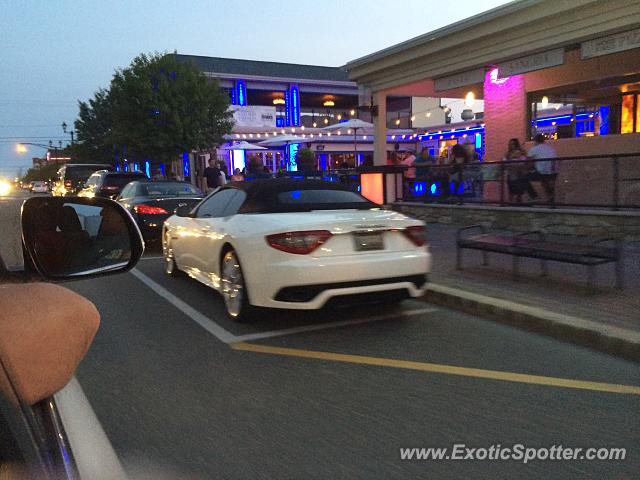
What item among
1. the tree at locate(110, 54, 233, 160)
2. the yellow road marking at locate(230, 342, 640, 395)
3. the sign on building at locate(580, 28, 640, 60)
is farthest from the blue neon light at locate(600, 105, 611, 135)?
the tree at locate(110, 54, 233, 160)

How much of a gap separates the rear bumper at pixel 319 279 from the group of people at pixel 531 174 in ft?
18.4

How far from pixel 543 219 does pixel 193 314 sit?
6.96 metres

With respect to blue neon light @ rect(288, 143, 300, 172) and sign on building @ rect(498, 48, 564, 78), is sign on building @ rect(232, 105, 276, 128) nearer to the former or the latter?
blue neon light @ rect(288, 143, 300, 172)

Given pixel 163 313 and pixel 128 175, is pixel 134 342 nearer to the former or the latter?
pixel 163 313

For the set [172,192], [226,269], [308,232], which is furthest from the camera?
[172,192]

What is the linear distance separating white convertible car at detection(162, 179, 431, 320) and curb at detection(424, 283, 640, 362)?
70 cm

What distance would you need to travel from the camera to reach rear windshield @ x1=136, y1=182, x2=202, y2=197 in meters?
11.3

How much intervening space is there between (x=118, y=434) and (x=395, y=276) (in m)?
3.05

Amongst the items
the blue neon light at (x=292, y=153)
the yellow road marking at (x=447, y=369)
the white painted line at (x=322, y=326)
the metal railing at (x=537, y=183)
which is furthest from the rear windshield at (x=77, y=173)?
the yellow road marking at (x=447, y=369)

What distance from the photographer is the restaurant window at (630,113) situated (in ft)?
42.7

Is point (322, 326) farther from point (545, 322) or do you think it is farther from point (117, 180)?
point (117, 180)

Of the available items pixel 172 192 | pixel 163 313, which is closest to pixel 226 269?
pixel 163 313

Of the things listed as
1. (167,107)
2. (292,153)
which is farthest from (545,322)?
(292,153)

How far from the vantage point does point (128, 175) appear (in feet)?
53.5
